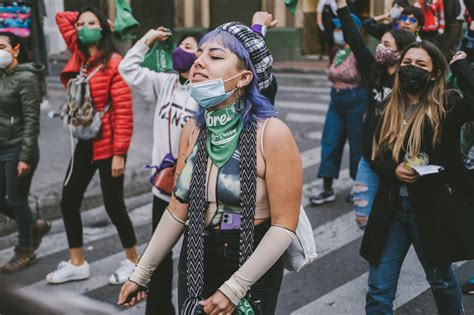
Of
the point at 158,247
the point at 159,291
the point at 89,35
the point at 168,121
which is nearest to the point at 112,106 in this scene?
the point at 89,35

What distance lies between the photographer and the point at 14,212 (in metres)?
5.86

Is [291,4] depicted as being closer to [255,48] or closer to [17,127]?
[255,48]

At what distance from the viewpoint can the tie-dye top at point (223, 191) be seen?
9.85 feet

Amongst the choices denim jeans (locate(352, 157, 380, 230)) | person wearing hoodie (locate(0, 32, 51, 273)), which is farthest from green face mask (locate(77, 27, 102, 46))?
denim jeans (locate(352, 157, 380, 230))

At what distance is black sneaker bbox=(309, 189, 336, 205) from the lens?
24.5 feet

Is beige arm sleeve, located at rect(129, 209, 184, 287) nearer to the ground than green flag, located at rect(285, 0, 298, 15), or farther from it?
nearer to the ground

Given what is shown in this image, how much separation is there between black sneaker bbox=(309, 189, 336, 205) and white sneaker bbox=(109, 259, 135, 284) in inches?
95.7

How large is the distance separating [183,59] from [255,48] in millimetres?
1537

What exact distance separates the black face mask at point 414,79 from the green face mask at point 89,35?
2316 millimetres

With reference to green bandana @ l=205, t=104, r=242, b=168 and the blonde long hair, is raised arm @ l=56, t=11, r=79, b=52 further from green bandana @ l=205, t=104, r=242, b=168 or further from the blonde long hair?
green bandana @ l=205, t=104, r=242, b=168

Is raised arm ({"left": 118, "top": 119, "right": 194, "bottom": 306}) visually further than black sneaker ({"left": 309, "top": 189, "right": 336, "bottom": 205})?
No

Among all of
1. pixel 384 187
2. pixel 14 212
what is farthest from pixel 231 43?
pixel 14 212

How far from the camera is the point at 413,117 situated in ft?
13.1

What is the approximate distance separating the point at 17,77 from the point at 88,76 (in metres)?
0.57
